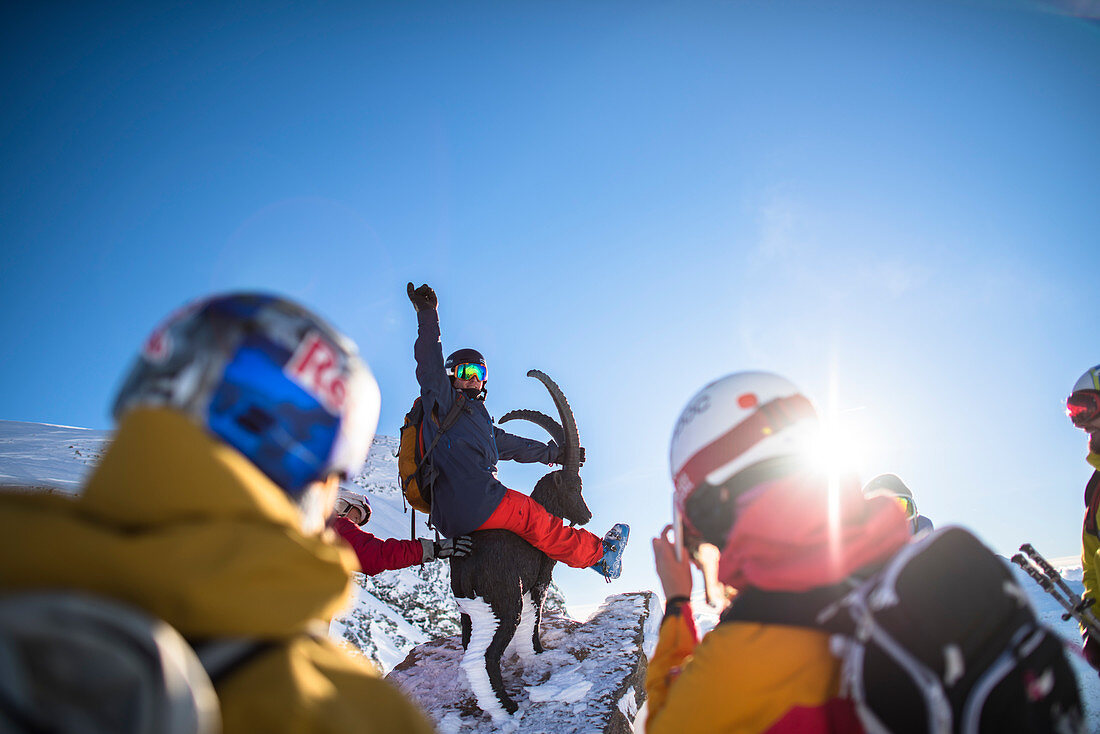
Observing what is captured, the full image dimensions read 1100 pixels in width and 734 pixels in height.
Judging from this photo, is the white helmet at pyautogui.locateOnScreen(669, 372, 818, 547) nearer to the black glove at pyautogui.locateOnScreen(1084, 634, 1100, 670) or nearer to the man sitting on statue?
the man sitting on statue

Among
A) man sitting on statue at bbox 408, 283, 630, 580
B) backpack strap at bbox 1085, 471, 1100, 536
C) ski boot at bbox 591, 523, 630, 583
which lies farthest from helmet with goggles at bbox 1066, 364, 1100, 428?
man sitting on statue at bbox 408, 283, 630, 580

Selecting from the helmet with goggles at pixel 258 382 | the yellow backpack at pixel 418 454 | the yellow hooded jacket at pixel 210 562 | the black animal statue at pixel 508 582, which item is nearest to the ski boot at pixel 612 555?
the black animal statue at pixel 508 582

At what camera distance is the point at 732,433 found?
185cm

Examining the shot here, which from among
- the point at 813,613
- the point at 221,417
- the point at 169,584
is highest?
the point at 221,417

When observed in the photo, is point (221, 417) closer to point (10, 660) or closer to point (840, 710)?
point (10, 660)

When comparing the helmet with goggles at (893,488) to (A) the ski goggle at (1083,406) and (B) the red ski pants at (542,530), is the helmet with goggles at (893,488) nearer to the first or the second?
(A) the ski goggle at (1083,406)

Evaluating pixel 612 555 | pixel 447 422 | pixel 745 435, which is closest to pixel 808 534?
pixel 745 435

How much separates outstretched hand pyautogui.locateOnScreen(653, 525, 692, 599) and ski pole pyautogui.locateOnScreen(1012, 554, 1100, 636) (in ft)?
16.0

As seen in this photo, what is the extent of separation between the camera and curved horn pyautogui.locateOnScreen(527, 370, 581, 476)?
5.43 metres

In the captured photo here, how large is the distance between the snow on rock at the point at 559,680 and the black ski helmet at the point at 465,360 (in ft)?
9.26

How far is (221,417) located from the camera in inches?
41.3

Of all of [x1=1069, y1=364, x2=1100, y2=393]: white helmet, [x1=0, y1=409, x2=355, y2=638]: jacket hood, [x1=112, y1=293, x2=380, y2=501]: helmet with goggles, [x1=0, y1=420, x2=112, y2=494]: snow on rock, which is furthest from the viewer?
[x1=0, y1=420, x2=112, y2=494]: snow on rock

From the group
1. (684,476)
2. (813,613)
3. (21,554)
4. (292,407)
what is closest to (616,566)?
(684,476)

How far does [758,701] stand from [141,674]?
1.41 m
